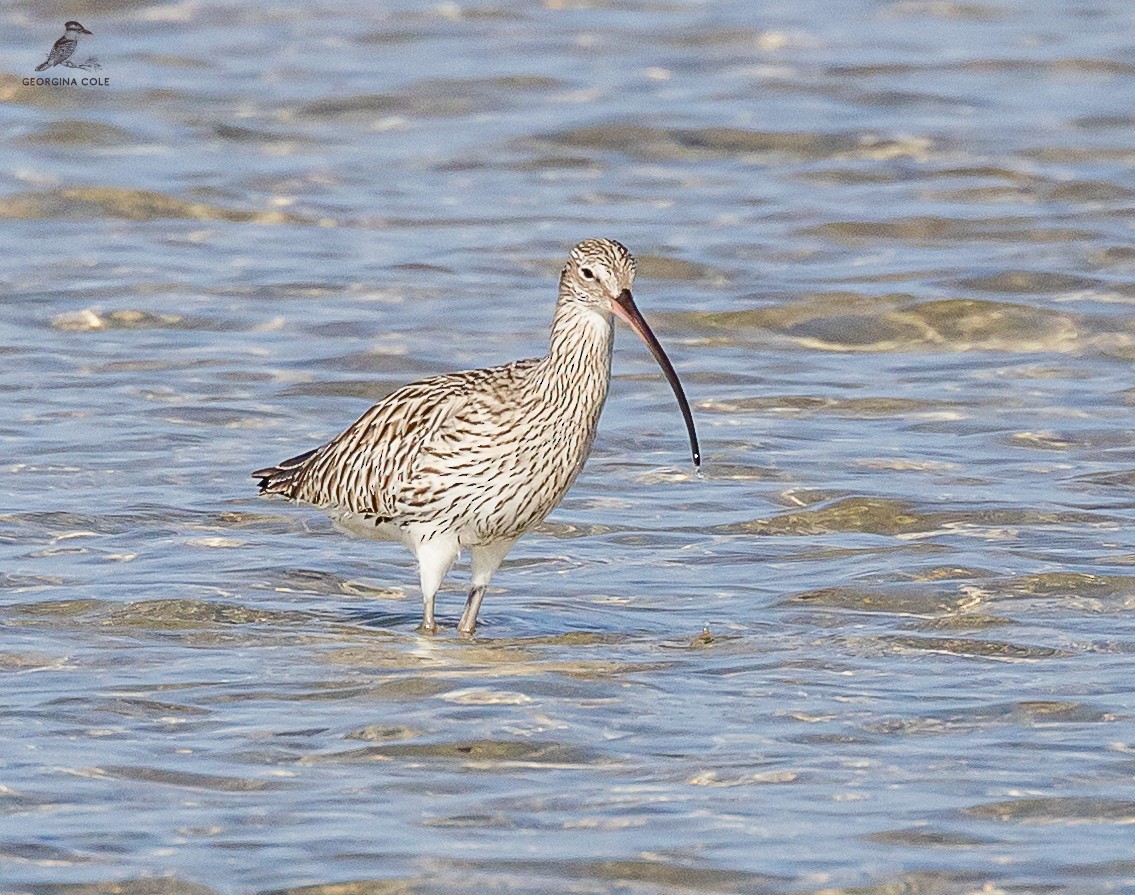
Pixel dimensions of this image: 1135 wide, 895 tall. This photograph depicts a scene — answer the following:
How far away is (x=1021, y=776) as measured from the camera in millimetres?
6898

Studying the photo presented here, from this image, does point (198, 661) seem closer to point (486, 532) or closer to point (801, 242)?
point (486, 532)

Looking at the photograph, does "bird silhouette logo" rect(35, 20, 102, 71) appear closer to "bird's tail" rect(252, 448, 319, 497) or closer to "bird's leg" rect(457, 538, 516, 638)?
"bird's tail" rect(252, 448, 319, 497)

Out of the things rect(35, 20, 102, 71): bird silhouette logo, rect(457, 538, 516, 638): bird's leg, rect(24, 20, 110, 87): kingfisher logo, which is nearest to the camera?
rect(457, 538, 516, 638): bird's leg

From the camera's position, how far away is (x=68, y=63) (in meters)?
20.1

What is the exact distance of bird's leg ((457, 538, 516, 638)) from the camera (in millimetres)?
8969

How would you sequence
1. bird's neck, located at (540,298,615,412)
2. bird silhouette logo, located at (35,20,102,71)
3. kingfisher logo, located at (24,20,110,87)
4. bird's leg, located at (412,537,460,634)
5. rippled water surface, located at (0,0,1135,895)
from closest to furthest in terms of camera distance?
1. rippled water surface, located at (0,0,1135,895)
2. bird's neck, located at (540,298,615,412)
3. bird's leg, located at (412,537,460,634)
4. kingfisher logo, located at (24,20,110,87)
5. bird silhouette logo, located at (35,20,102,71)

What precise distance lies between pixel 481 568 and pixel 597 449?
2.59 m

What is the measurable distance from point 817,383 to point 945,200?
4255mm

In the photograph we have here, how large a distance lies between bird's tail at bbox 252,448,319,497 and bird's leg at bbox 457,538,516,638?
93cm

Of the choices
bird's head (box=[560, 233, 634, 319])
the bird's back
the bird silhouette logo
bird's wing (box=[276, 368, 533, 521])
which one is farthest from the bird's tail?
the bird silhouette logo

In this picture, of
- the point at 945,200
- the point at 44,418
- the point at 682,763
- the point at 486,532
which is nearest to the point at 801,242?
the point at 945,200

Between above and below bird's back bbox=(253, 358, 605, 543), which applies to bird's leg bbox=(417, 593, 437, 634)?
below

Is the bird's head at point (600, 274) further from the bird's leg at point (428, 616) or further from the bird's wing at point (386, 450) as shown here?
the bird's leg at point (428, 616)

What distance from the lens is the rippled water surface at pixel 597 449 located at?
662 centimetres
